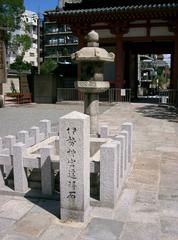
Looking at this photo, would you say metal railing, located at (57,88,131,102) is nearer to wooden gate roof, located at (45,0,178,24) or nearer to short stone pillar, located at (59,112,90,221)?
wooden gate roof, located at (45,0,178,24)

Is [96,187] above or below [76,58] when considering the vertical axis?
below

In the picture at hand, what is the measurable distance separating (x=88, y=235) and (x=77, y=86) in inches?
171

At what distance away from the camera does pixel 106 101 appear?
20.1 metres

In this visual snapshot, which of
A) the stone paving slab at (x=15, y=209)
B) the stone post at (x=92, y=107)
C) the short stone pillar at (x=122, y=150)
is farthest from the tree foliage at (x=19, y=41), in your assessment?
the stone paving slab at (x=15, y=209)

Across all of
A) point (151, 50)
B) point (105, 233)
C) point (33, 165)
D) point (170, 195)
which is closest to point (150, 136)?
point (170, 195)

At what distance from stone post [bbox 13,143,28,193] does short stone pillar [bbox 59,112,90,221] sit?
101cm

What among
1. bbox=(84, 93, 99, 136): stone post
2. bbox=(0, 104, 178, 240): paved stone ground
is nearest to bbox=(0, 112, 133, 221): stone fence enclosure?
bbox=(0, 104, 178, 240): paved stone ground

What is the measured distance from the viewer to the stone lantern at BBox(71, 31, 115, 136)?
743cm

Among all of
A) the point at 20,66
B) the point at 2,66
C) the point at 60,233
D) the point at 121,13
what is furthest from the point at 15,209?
the point at 20,66

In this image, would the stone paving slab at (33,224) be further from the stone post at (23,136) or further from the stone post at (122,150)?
the stone post at (23,136)

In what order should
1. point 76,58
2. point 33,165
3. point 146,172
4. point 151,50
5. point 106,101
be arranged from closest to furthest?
point 33,165 < point 146,172 < point 76,58 < point 106,101 < point 151,50

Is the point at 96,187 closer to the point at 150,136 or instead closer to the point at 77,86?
the point at 77,86

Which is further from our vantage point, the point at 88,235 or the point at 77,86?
the point at 77,86

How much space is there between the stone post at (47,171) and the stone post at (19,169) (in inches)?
12.4
